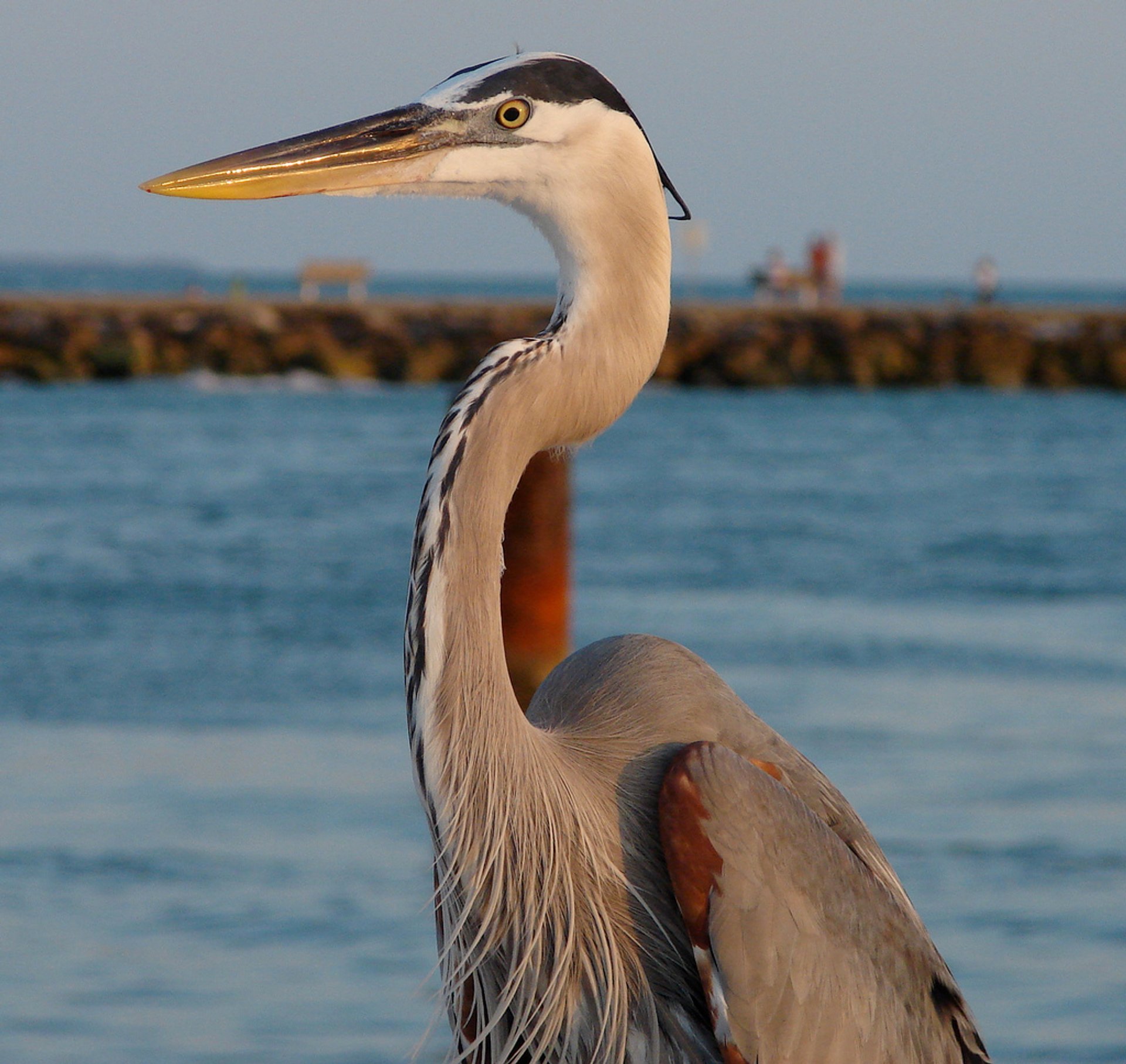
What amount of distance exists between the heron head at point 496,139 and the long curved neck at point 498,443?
0.10m

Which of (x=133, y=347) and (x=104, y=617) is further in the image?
(x=133, y=347)

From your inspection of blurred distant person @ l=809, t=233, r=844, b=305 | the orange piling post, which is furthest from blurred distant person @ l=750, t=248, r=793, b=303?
the orange piling post

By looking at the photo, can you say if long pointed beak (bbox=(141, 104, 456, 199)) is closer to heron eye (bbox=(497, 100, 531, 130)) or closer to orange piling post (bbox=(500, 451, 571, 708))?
heron eye (bbox=(497, 100, 531, 130))

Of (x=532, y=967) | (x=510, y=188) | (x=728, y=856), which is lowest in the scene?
(x=532, y=967)

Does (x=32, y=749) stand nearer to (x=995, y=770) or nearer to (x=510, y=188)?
(x=995, y=770)

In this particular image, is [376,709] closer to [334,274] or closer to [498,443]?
[498,443]

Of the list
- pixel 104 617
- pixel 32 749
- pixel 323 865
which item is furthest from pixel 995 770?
pixel 104 617

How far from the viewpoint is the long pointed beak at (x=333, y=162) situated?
2711mm

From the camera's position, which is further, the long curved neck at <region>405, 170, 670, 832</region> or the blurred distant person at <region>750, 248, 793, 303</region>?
the blurred distant person at <region>750, 248, 793, 303</region>

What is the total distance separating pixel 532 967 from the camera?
2.92 m

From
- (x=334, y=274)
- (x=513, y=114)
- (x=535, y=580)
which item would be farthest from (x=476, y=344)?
(x=513, y=114)

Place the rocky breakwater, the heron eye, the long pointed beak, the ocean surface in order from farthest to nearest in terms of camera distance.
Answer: the rocky breakwater < the ocean surface < the heron eye < the long pointed beak

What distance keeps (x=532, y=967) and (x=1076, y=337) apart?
124 ft

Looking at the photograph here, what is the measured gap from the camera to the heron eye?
9.27ft
